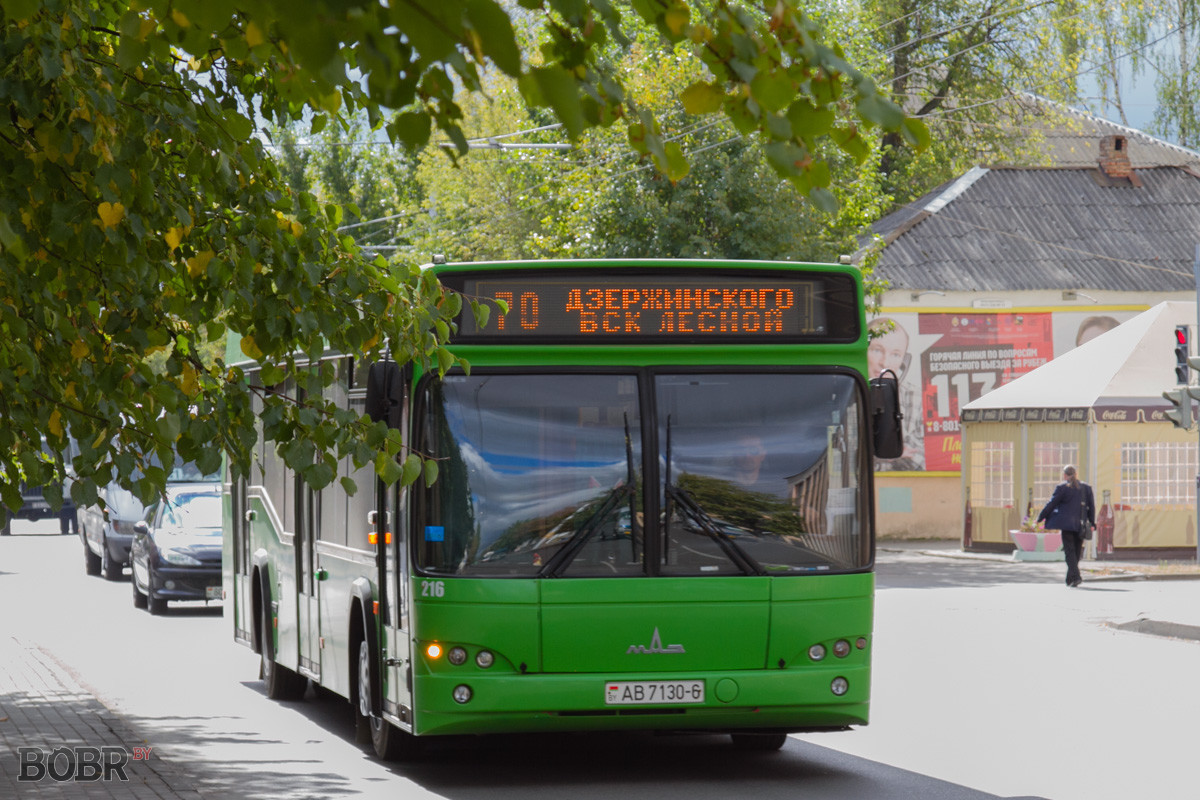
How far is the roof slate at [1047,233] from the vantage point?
135 ft

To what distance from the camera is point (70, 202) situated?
6.07 metres

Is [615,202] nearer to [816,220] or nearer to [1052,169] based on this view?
[816,220]

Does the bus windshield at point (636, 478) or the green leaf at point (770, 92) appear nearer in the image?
the green leaf at point (770, 92)

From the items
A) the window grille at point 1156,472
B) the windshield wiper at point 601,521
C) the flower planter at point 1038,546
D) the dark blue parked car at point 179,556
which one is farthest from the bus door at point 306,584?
the window grille at point 1156,472

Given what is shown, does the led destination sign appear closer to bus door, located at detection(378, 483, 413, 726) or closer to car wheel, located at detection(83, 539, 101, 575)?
bus door, located at detection(378, 483, 413, 726)

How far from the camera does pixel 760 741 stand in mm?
11250

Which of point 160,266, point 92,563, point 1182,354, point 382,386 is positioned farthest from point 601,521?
point 92,563

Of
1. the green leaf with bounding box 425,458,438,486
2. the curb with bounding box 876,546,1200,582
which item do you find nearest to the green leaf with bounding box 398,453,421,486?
the green leaf with bounding box 425,458,438,486

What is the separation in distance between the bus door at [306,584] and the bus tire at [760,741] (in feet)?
9.23

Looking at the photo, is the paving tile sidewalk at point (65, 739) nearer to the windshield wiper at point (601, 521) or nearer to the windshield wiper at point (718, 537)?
the windshield wiper at point (601, 521)

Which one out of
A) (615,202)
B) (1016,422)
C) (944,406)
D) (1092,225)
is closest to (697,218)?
(615,202)

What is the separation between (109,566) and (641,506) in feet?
78.4

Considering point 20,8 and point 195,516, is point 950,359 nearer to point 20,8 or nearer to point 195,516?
point 195,516

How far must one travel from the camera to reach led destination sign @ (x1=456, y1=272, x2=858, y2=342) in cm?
984
